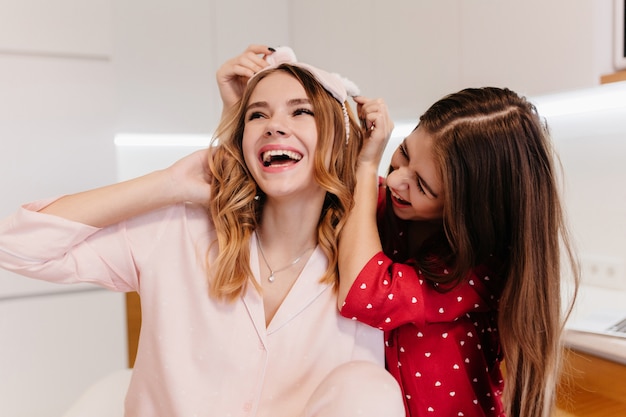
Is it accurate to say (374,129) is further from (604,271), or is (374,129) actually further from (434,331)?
(604,271)

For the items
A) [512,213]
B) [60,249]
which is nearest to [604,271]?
[512,213]

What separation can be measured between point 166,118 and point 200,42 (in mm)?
383

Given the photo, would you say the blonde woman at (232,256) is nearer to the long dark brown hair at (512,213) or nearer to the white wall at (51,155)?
the long dark brown hair at (512,213)

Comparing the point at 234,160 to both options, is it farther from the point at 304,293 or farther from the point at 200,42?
the point at 200,42

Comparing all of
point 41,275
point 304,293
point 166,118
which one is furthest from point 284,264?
point 166,118

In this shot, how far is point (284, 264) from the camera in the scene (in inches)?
50.4

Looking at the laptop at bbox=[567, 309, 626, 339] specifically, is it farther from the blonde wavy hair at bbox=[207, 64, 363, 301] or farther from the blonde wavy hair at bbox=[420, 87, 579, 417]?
the blonde wavy hair at bbox=[207, 64, 363, 301]

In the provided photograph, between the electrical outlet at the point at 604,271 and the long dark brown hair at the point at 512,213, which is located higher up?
the long dark brown hair at the point at 512,213

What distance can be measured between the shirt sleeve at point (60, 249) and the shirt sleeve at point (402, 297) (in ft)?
1.60

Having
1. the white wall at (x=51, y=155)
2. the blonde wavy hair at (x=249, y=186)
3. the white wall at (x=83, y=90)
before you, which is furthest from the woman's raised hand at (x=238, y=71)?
the white wall at (x=51, y=155)

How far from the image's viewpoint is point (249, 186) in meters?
1.28

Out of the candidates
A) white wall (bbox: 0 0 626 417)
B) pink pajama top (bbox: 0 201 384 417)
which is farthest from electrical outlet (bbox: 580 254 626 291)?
pink pajama top (bbox: 0 201 384 417)

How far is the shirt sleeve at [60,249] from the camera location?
109 cm

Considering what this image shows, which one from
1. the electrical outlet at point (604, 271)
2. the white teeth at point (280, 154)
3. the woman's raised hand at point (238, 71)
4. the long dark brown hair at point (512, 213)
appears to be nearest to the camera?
the long dark brown hair at point (512, 213)
